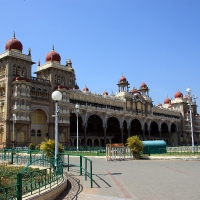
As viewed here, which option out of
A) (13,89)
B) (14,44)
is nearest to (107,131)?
(13,89)

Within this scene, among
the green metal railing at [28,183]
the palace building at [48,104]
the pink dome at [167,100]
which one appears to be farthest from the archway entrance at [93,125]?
the green metal railing at [28,183]

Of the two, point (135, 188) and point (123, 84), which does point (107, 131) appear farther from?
point (135, 188)

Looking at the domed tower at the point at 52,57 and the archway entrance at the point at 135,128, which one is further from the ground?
the domed tower at the point at 52,57

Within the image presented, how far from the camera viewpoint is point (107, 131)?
6919 centimetres

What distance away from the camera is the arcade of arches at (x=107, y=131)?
56.1m

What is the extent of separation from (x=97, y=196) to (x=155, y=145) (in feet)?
72.8

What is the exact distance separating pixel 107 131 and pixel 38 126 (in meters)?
26.5

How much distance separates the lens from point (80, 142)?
56812 mm

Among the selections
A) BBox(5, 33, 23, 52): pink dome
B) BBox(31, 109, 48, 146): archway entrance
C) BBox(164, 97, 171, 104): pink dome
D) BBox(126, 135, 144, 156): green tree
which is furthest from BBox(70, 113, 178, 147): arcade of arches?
BBox(126, 135, 144, 156): green tree

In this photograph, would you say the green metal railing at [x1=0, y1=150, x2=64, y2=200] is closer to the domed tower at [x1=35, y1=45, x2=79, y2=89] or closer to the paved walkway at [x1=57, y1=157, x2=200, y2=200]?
the paved walkway at [x1=57, y1=157, x2=200, y2=200]

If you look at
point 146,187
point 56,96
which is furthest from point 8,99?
point 146,187

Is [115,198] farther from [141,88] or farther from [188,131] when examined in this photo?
[188,131]

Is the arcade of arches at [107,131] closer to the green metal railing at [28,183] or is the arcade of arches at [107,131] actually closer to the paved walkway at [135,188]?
the paved walkway at [135,188]

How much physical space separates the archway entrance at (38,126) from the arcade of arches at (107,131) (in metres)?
7.19
